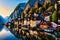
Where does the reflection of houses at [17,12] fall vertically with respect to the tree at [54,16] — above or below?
above

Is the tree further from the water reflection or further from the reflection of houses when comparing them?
the water reflection

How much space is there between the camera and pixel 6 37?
496 centimetres

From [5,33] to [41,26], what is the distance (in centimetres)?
101

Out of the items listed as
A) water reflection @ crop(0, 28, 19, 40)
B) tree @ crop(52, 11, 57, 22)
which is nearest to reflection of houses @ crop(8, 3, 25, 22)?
water reflection @ crop(0, 28, 19, 40)

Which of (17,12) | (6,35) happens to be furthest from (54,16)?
(6,35)

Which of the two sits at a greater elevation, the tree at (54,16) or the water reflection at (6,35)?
the tree at (54,16)

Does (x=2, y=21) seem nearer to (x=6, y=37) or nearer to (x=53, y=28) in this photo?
(x=6, y=37)

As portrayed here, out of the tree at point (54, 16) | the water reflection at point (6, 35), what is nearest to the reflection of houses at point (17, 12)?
the water reflection at point (6, 35)

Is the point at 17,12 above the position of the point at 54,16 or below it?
above

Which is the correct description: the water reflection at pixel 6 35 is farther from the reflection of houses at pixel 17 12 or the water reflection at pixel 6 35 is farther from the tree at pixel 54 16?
the tree at pixel 54 16

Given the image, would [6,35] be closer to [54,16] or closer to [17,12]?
[17,12]

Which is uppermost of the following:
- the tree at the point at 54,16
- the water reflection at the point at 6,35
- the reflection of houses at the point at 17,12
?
the reflection of houses at the point at 17,12

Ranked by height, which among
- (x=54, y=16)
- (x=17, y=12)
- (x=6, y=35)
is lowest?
(x=6, y=35)

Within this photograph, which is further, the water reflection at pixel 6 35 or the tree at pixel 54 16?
the water reflection at pixel 6 35
